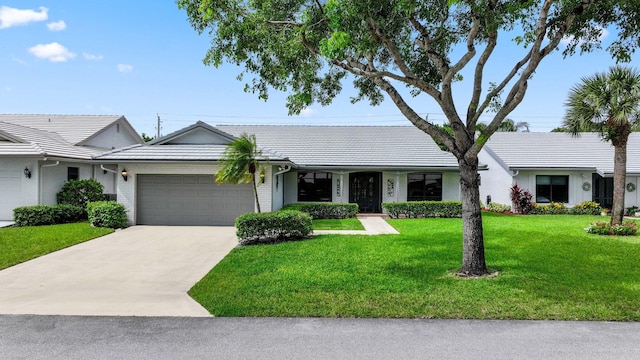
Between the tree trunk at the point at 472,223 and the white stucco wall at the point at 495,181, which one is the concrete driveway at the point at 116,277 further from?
the white stucco wall at the point at 495,181

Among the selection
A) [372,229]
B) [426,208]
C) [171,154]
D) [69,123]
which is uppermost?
[69,123]

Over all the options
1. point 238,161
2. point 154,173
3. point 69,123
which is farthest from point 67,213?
point 69,123

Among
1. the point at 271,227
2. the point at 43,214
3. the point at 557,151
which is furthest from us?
the point at 557,151

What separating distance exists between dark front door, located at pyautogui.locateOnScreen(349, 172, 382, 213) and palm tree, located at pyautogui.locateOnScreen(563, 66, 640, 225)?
986cm

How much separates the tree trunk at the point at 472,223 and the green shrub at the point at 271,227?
5714mm

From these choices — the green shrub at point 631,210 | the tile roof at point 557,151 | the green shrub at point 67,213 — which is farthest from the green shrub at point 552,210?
the green shrub at point 67,213

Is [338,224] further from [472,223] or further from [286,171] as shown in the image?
[472,223]

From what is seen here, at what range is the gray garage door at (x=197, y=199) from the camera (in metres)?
16.6

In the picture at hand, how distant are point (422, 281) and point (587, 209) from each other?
1906 centimetres

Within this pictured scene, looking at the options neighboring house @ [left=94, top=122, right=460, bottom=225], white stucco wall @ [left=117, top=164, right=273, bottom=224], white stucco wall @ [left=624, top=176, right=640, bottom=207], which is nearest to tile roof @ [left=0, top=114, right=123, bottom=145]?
neighboring house @ [left=94, top=122, right=460, bottom=225]

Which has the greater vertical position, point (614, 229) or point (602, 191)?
point (602, 191)

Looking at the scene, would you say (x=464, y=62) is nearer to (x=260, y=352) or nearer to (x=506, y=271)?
(x=506, y=271)

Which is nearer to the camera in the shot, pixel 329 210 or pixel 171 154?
pixel 171 154

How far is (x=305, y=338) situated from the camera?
203 inches
